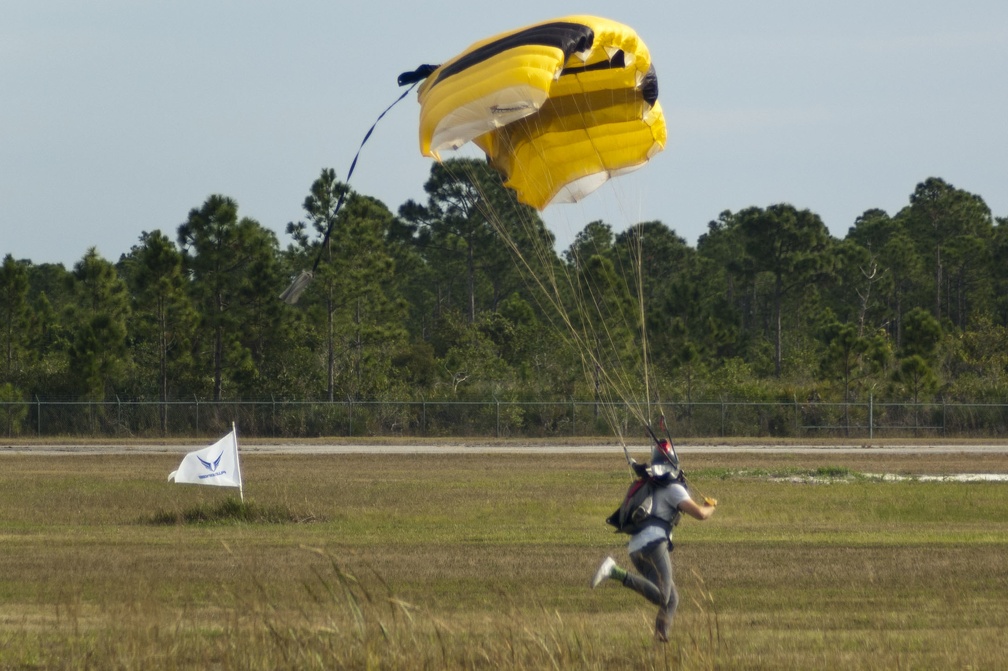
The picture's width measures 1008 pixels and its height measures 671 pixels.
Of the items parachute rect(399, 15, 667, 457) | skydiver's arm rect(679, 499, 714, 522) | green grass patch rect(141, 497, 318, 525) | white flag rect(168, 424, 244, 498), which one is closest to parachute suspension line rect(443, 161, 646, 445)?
parachute rect(399, 15, 667, 457)

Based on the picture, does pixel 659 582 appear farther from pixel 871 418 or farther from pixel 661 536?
pixel 871 418

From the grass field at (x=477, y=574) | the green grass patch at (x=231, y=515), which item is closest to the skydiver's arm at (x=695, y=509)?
the grass field at (x=477, y=574)

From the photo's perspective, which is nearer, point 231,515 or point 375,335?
point 231,515

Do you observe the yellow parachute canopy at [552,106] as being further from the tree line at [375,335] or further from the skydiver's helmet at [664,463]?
the tree line at [375,335]

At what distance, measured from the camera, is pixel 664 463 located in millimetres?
9203

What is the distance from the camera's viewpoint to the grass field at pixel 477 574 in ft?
27.3

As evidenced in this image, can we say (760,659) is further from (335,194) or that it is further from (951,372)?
(951,372)

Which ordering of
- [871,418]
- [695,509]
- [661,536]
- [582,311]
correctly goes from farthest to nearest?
[871,418] → [582,311] → [661,536] → [695,509]

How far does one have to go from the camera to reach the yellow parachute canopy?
1048 centimetres

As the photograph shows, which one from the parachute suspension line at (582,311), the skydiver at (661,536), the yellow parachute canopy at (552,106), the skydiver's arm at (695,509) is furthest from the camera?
the parachute suspension line at (582,311)

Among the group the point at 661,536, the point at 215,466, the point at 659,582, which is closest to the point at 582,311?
the point at 661,536

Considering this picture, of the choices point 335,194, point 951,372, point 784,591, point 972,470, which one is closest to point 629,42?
point 784,591

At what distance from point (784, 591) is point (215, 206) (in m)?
44.6

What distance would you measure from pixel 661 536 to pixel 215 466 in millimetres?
13124
